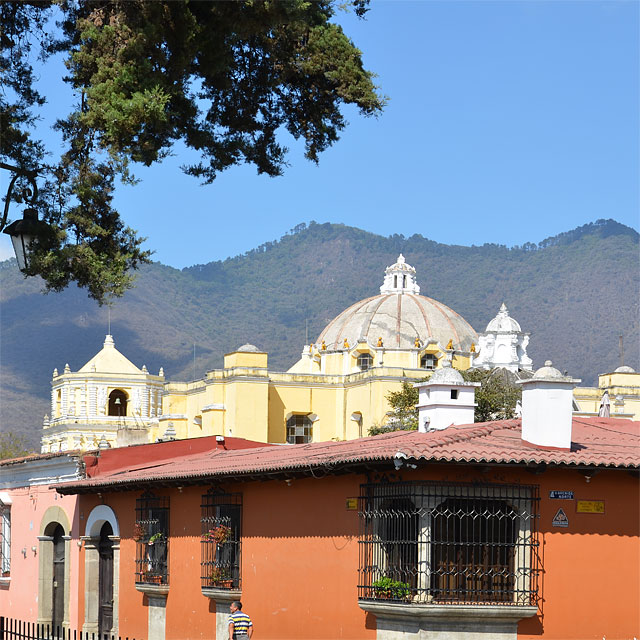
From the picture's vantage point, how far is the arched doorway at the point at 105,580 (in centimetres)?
2442

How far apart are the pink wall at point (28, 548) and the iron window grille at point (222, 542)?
564 cm

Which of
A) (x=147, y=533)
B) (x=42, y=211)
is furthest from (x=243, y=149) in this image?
(x=147, y=533)

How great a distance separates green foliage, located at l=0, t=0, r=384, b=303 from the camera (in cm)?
1373

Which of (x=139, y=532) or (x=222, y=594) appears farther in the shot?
(x=139, y=532)

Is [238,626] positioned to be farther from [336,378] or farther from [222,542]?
[336,378]

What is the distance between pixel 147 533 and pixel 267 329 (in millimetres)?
148576

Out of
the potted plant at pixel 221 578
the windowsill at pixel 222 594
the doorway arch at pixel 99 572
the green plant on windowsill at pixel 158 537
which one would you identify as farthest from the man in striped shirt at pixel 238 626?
the doorway arch at pixel 99 572

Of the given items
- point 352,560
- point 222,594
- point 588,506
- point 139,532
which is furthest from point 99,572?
point 588,506

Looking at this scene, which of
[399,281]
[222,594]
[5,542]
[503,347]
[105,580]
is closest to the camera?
[222,594]

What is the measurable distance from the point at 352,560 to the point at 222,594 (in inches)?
128

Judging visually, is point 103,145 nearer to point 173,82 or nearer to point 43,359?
point 173,82

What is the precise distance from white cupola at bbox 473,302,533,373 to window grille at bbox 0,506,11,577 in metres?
45.2

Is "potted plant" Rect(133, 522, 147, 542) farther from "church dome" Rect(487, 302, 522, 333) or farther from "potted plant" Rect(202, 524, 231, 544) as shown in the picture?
"church dome" Rect(487, 302, 522, 333)

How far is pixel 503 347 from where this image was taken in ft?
242
